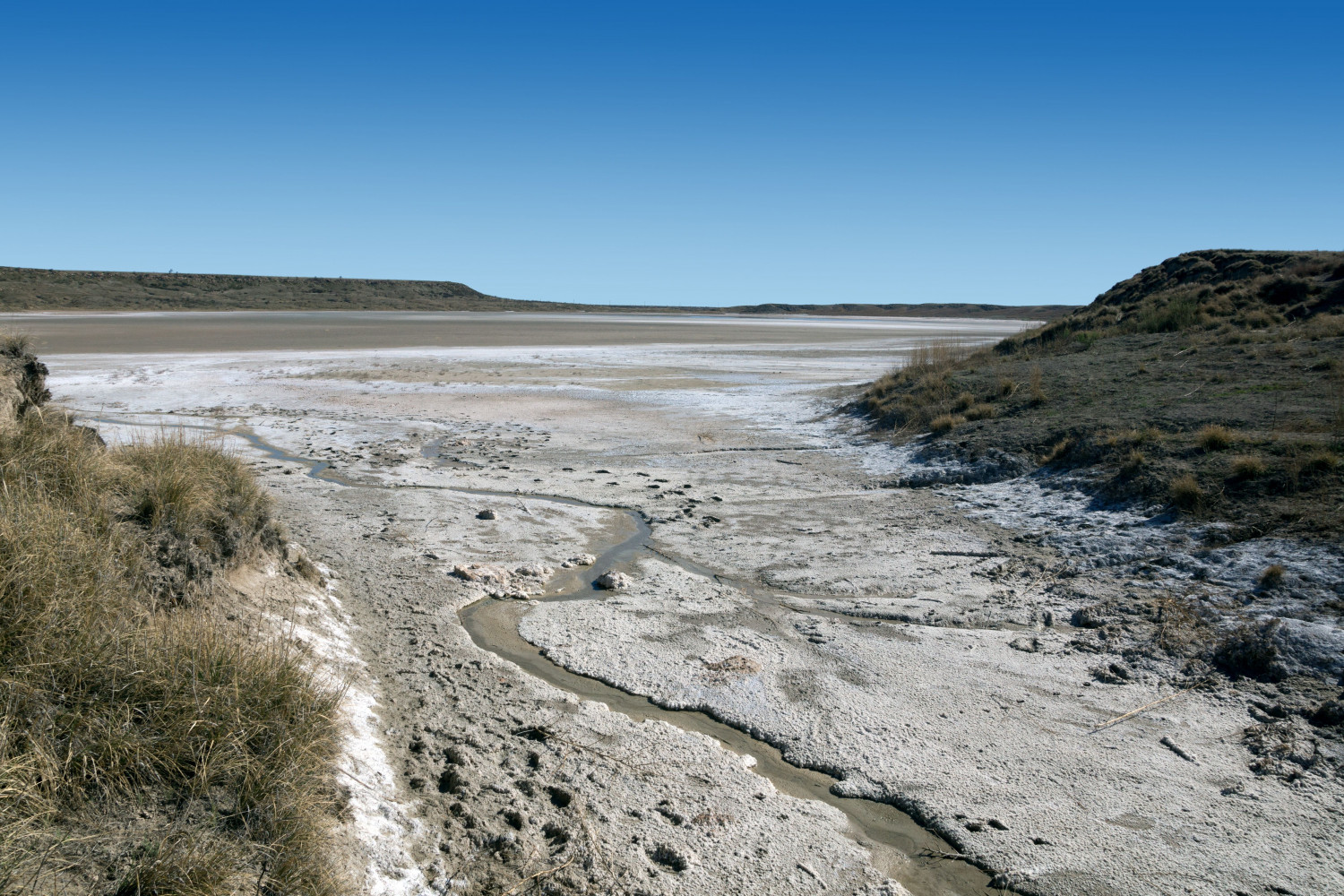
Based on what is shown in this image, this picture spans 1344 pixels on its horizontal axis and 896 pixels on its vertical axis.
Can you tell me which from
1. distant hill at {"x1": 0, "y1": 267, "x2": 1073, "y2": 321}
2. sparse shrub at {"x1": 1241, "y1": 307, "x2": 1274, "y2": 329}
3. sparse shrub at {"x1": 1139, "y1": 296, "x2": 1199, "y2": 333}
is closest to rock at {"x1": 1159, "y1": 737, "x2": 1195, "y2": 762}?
sparse shrub at {"x1": 1241, "y1": 307, "x2": 1274, "y2": 329}

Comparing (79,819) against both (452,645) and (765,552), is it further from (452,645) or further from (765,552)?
(765,552)

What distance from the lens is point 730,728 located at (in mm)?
4668

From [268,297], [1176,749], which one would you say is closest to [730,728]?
[1176,749]

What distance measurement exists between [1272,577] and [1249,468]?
7.02ft

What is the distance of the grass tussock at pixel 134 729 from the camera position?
2.61m

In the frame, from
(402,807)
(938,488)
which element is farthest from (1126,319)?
(402,807)

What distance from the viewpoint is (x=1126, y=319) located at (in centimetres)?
2161

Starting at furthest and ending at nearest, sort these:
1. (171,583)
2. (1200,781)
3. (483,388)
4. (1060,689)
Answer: (483,388) → (1060,689) → (171,583) → (1200,781)

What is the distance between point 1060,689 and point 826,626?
157cm

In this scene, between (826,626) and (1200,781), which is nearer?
(1200,781)

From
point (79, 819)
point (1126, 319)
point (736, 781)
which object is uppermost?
point (1126, 319)

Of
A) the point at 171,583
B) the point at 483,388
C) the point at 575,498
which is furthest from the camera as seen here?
the point at 483,388

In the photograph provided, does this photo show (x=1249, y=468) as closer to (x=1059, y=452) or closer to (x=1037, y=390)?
(x=1059, y=452)

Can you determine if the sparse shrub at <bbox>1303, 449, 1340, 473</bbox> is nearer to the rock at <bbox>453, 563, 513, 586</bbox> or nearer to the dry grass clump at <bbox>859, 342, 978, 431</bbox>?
the dry grass clump at <bbox>859, 342, 978, 431</bbox>
